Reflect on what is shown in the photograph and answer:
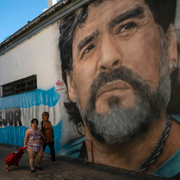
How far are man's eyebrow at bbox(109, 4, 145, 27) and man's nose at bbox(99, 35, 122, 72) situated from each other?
1.33ft

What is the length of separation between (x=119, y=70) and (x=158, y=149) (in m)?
2.11

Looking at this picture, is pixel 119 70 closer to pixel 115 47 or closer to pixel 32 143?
pixel 115 47

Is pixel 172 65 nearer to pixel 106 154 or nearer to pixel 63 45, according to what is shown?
pixel 106 154

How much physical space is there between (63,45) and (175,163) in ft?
15.9

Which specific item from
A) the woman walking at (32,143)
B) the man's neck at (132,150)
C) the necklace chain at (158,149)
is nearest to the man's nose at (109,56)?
the man's neck at (132,150)

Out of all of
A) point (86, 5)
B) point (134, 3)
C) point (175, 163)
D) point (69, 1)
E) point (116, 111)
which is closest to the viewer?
point (175, 163)

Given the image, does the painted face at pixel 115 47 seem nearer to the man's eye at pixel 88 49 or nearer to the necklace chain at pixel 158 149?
the man's eye at pixel 88 49

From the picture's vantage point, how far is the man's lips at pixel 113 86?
4692 millimetres

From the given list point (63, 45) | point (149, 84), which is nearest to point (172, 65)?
point (149, 84)

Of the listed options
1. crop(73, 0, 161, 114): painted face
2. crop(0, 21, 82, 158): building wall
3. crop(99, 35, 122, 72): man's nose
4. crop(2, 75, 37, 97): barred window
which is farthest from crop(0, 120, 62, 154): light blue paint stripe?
crop(99, 35, 122, 72): man's nose

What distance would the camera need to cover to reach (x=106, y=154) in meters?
5.06

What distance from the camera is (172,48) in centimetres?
394

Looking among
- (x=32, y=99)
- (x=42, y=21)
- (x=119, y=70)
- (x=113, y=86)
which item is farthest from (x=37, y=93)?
(x=119, y=70)

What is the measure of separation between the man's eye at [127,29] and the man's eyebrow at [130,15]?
179 millimetres
